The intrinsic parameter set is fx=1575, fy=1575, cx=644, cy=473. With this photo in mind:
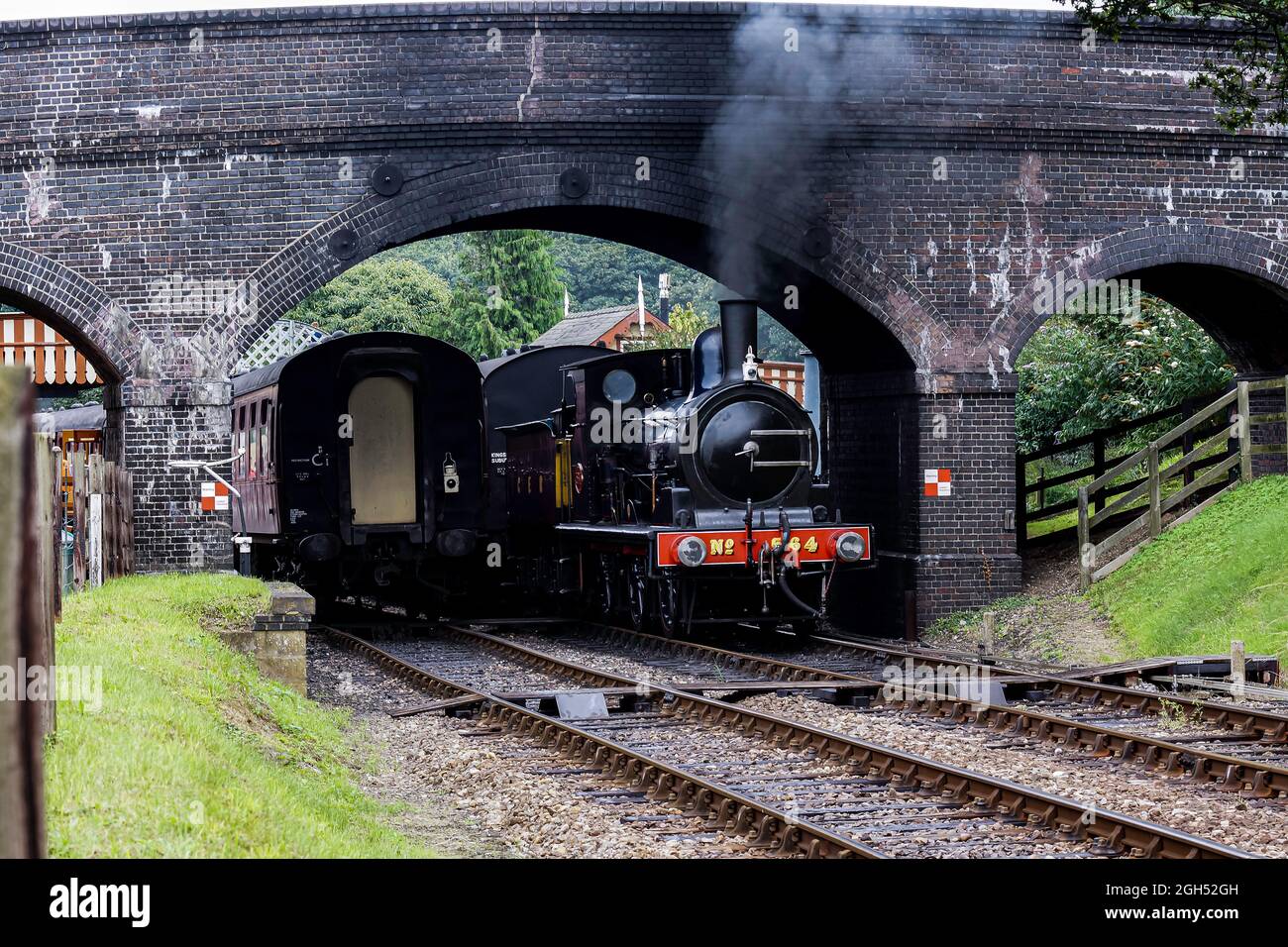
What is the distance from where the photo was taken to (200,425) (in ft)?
58.6

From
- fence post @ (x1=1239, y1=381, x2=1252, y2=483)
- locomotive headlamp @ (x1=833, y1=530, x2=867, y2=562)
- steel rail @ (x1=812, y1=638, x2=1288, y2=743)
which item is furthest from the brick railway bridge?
steel rail @ (x1=812, y1=638, x2=1288, y2=743)

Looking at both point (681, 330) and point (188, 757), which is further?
point (681, 330)

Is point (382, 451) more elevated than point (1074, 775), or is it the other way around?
point (382, 451)

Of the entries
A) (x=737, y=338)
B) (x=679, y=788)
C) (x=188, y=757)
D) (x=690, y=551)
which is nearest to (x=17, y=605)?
(x=188, y=757)

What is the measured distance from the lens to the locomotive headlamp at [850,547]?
16562mm

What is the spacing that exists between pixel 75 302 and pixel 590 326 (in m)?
40.2

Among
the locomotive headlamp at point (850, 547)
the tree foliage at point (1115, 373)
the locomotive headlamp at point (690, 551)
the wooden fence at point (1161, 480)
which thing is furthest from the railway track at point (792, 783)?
the tree foliage at point (1115, 373)

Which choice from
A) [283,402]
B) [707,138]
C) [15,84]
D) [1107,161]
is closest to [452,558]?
[283,402]

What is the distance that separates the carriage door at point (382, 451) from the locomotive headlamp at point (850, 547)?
5.86 meters

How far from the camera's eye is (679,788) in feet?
29.5

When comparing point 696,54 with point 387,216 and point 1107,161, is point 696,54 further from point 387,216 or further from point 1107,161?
point 1107,161

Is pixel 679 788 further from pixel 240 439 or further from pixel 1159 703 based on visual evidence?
pixel 240 439

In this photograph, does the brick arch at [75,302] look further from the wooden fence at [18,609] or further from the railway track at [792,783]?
the wooden fence at [18,609]
